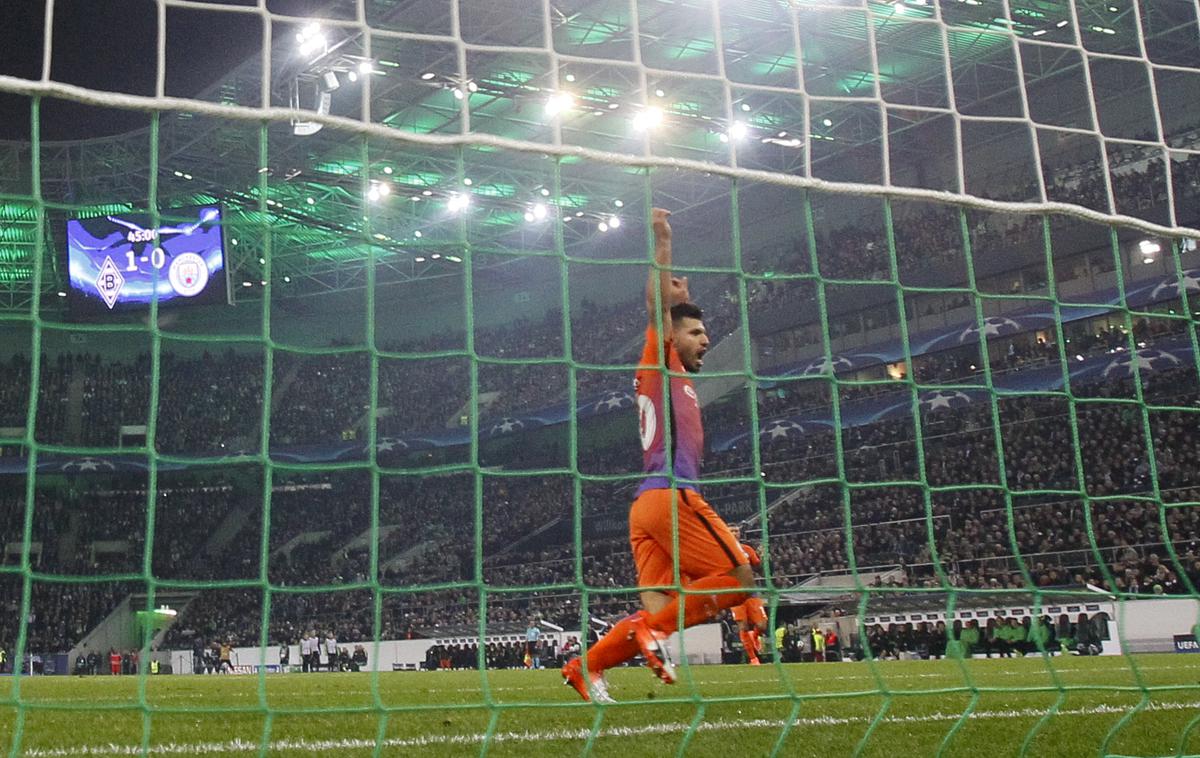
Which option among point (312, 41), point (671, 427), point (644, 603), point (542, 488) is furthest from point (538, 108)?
point (644, 603)

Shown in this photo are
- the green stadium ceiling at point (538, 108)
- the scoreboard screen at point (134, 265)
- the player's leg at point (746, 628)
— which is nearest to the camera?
the player's leg at point (746, 628)

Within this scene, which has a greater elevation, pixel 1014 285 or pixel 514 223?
pixel 514 223

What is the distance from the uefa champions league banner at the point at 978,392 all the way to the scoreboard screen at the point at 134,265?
10755 mm

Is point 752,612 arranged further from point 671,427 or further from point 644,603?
point 671,427

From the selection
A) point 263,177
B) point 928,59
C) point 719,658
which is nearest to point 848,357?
point 928,59

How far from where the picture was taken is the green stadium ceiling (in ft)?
71.3

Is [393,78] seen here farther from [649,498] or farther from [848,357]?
[649,498]

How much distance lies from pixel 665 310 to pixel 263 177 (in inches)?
71.1

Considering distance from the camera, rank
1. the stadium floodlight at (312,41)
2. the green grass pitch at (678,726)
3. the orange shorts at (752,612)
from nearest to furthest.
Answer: the green grass pitch at (678,726)
the orange shorts at (752,612)
the stadium floodlight at (312,41)

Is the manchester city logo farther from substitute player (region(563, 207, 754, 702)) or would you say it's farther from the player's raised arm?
the player's raised arm

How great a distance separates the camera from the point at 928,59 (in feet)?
80.0

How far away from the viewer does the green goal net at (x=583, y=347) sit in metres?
15.6

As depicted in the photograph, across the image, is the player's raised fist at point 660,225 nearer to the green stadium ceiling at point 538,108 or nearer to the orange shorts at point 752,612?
the orange shorts at point 752,612

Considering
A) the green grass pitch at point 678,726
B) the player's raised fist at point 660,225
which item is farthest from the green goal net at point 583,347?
the player's raised fist at point 660,225
